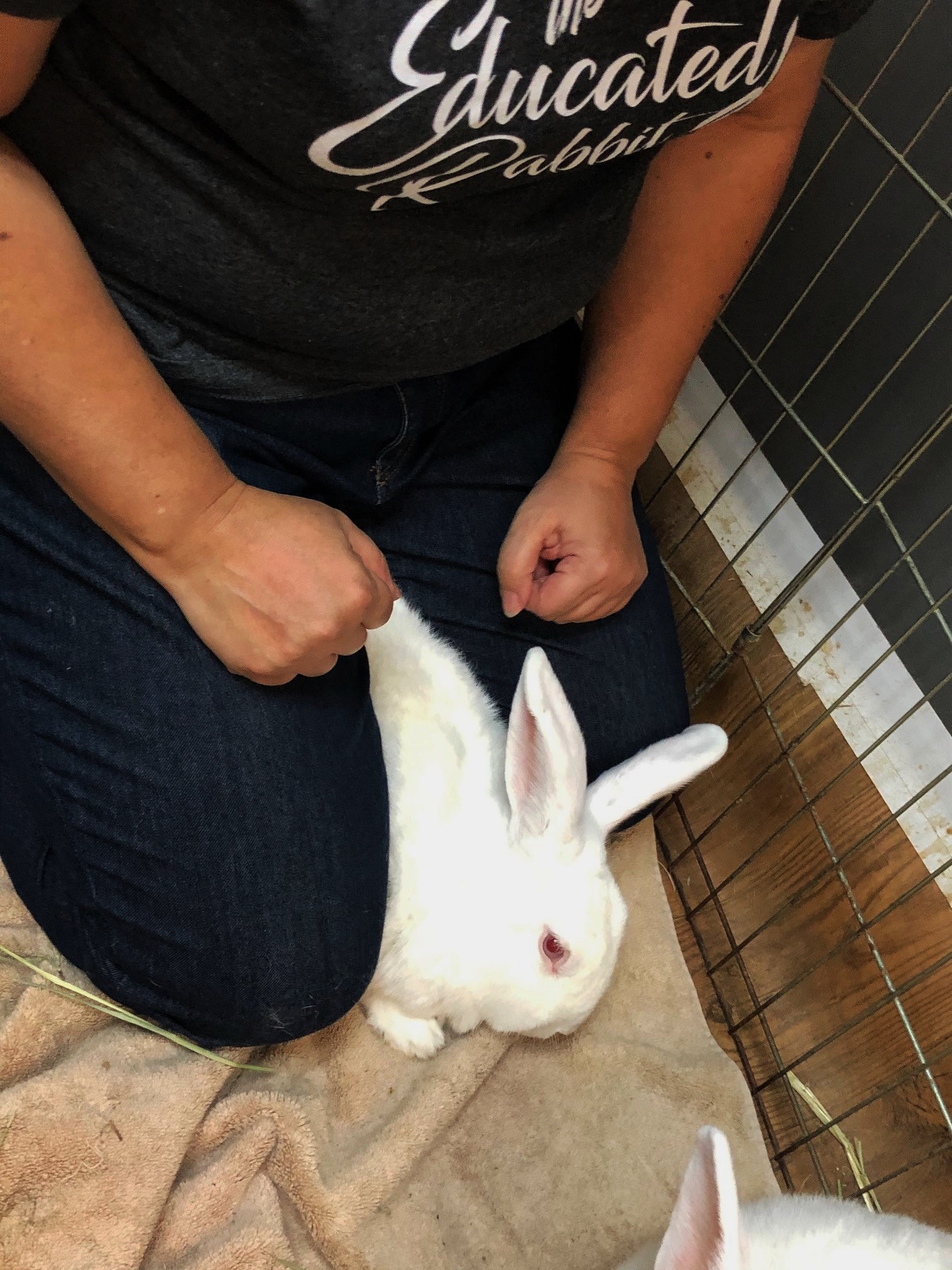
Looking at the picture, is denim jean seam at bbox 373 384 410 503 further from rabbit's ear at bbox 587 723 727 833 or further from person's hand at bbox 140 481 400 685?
rabbit's ear at bbox 587 723 727 833

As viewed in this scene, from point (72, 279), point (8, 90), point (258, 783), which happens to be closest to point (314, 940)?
point (258, 783)

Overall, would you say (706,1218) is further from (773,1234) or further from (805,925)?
(805,925)

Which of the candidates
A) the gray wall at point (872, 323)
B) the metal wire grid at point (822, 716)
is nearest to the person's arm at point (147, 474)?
the metal wire grid at point (822, 716)

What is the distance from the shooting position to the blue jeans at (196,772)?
86 centimetres

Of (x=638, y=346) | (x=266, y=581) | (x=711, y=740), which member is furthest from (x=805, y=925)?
(x=266, y=581)

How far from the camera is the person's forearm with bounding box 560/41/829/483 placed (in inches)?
39.6

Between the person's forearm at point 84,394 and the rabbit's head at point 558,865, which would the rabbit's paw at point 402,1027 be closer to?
the rabbit's head at point 558,865

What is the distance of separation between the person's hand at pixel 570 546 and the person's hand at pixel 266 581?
26 cm

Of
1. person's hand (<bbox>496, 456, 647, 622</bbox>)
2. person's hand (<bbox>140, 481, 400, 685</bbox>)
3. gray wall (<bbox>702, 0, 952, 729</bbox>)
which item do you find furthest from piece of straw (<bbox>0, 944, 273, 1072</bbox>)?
gray wall (<bbox>702, 0, 952, 729</bbox>)

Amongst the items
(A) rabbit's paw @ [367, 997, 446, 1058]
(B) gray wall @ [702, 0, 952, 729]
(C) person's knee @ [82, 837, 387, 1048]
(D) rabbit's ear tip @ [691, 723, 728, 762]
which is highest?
(B) gray wall @ [702, 0, 952, 729]

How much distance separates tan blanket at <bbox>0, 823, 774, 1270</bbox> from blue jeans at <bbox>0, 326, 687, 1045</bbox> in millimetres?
91

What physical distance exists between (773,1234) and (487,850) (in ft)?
1.37

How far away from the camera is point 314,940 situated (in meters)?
0.93

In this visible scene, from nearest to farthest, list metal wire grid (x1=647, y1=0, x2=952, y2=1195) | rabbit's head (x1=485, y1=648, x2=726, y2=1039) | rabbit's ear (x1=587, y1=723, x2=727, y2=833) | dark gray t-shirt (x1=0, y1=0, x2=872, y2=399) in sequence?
dark gray t-shirt (x1=0, y1=0, x2=872, y2=399) < rabbit's head (x1=485, y1=648, x2=726, y2=1039) < rabbit's ear (x1=587, y1=723, x2=727, y2=833) < metal wire grid (x1=647, y1=0, x2=952, y2=1195)
